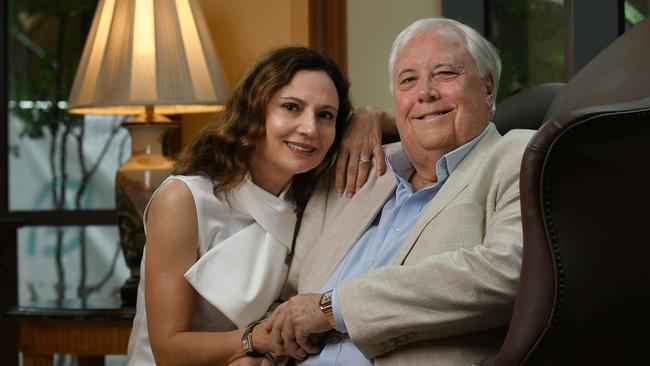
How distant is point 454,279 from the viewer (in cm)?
144

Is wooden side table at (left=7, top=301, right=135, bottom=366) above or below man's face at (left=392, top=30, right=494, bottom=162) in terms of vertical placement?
below

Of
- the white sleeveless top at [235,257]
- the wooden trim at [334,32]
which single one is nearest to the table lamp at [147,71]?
the wooden trim at [334,32]

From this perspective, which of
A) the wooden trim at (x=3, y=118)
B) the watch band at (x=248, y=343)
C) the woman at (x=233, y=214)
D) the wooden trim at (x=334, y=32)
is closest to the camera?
the watch band at (x=248, y=343)

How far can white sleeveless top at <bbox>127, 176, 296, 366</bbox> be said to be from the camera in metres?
1.90

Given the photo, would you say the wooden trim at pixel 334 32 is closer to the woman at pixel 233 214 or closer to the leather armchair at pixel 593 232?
the woman at pixel 233 214

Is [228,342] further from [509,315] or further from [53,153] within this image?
[53,153]

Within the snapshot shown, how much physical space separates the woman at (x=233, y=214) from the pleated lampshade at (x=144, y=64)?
2.55 feet

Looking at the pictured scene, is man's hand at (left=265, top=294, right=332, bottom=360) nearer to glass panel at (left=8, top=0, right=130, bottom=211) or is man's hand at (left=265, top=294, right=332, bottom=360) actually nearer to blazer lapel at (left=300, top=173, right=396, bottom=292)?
blazer lapel at (left=300, top=173, right=396, bottom=292)

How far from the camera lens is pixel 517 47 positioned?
9.65ft

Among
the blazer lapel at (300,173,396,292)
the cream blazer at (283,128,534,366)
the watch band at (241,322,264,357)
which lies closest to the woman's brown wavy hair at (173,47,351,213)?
the blazer lapel at (300,173,396,292)

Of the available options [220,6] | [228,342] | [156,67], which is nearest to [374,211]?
[228,342]

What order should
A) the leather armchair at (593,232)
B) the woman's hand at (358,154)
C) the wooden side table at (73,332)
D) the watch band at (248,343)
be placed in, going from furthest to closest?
1. the wooden side table at (73,332)
2. the woman's hand at (358,154)
3. the watch band at (248,343)
4. the leather armchair at (593,232)

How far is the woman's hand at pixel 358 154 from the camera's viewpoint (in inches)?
79.2

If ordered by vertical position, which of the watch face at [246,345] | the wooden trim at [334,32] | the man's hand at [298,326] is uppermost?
the wooden trim at [334,32]
